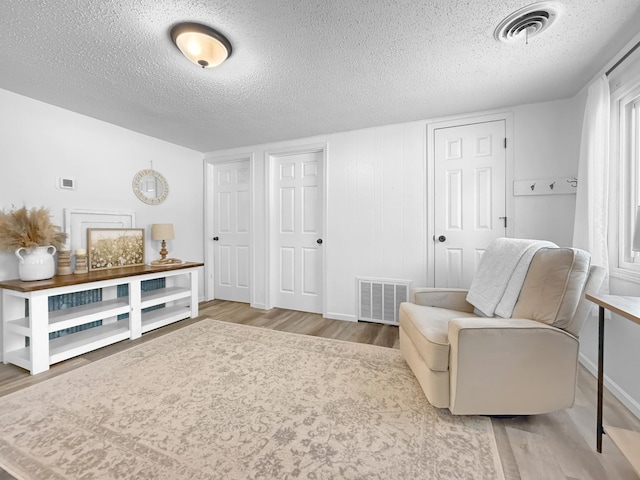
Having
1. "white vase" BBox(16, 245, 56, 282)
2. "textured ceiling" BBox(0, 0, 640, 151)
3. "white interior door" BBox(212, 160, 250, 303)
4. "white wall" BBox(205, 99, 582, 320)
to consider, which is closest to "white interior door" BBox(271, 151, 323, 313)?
"white wall" BBox(205, 99, 582, 320)

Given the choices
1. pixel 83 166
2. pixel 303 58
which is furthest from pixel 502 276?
pixel 83 166

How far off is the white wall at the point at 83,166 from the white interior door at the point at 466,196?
3244 millimetres

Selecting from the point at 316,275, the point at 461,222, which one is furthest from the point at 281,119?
the point at 461,222

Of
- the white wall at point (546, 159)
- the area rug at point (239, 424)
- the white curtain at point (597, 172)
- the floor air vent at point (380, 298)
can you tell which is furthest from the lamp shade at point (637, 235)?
the floor air vent at point (380, 298)

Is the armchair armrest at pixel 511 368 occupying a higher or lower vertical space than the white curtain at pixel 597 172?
lower

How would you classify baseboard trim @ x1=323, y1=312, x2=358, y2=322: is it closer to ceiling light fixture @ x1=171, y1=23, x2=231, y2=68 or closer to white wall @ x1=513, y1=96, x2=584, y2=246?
white wall @ x1=513, y1=96, x2=584, y2=246

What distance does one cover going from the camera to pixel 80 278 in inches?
91.4

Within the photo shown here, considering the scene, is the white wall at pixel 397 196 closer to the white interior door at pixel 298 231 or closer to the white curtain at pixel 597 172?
the white interior door at pixel 298 231

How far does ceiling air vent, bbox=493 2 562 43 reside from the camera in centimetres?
138

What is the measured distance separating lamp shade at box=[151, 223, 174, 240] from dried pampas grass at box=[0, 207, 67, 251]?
0.94 meters

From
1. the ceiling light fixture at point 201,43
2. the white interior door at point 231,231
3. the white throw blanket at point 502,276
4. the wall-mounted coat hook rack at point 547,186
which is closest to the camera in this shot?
the ceiling light fixture at point 201,43

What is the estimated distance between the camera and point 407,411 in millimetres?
1562

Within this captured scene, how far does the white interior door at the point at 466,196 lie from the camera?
2.62m

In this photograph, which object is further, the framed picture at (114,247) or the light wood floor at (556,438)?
the framed picture at (114,247)
